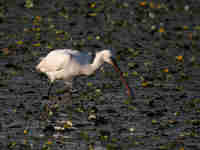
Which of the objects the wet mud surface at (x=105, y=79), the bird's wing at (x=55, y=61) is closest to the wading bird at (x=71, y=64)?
the bird's wing at (x=55, y=61)

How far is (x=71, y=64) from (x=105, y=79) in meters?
1.30

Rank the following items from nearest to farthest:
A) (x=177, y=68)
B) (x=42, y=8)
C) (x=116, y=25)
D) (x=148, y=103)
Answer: (x=148, y=103), (x=177, y=68), (x=116, y=25), (x=42, y=8)

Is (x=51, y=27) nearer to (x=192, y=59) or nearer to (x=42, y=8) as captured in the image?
(x=42, y=8)

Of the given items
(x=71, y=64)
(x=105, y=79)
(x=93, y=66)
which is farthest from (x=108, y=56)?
(x=105, y=79)

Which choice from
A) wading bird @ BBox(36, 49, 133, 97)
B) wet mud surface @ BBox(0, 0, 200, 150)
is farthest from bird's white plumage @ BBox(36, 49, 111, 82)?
wet mud surface @ BBox(0, 0, 200, 150)

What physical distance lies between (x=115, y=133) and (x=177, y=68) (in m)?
3.93

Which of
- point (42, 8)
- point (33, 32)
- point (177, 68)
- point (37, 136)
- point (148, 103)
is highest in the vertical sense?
point (42, 8)

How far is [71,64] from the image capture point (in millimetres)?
10672

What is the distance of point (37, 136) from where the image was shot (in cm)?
882

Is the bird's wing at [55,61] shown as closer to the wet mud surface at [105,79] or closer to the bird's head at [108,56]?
the wet mud surface at [105,79]

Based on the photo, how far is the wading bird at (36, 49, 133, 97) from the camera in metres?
10.6

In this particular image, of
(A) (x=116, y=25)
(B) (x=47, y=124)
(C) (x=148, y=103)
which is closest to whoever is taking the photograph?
(B) (x=47, y=124)

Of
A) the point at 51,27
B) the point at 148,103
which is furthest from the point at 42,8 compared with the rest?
the point at 148,103

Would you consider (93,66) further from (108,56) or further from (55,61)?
(55,61)
